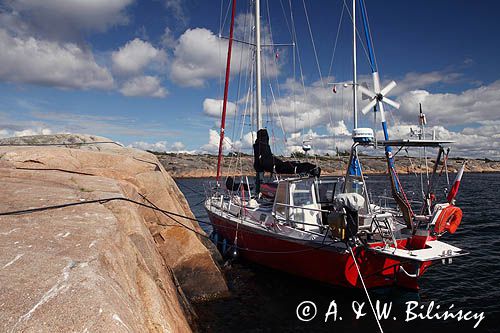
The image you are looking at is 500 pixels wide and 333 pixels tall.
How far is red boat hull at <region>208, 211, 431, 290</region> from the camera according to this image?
34.8ft

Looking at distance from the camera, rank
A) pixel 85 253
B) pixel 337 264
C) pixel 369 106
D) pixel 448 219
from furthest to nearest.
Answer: pixel 369 106, pixel 337 264, pixel 448 219, pixel 85 253

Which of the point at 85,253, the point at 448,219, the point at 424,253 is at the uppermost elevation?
the point at 85,253

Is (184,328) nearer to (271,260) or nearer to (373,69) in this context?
(271,260)

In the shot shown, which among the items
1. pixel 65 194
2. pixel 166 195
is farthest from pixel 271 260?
pixel 65 194

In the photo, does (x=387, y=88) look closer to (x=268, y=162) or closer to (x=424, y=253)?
(x=268, y=162)

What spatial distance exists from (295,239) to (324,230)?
103 centimetres

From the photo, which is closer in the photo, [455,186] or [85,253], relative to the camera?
[85,253]

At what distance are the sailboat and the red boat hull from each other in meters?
0.03

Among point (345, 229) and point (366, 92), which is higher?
point (366, 92)

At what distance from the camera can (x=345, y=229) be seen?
9898 millimetres

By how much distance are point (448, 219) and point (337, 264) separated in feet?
12.1

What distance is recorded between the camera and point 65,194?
802 cm

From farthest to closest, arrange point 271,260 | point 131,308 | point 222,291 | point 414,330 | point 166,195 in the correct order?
point 271,260 → point 166,195 → point 222,291 → point 414,330 → point 131,308

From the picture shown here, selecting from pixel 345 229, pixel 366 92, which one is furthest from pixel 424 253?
pixel 366 92
